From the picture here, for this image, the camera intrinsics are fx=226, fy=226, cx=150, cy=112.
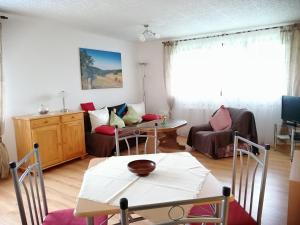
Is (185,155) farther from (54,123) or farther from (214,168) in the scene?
(54,123)

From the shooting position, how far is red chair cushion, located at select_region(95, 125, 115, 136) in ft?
13.2

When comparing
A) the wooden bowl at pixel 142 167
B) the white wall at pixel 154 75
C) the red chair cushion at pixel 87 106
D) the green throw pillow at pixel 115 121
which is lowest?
the green throw pillow at pixel 115 121

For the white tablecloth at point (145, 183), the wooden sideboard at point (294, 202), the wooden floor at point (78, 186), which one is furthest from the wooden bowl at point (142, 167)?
the wooden floor at point (78, 186)

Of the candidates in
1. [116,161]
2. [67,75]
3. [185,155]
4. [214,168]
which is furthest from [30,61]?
[214,168]

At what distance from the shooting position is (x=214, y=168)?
3.46m

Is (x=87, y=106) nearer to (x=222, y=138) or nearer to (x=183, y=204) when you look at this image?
(x=222, y=138)

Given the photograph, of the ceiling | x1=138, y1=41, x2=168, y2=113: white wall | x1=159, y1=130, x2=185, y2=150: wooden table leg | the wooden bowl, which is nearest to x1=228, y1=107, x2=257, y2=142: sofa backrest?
x1=159, y1=130, x2=185, y2=150: wooden table leg

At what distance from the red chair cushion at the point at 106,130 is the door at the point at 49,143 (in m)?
Result: 0.75

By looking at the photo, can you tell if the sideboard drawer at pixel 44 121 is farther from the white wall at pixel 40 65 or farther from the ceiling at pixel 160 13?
the ceiling at pixel 160 13

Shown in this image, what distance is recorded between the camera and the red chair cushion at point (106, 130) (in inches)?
159

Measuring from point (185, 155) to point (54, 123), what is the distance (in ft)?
8.11

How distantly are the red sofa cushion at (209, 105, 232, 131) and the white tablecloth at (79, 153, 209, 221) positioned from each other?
2709mm

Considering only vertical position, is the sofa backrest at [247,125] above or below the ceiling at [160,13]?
below

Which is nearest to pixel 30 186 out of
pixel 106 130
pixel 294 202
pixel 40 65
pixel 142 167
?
pixel 142 167
